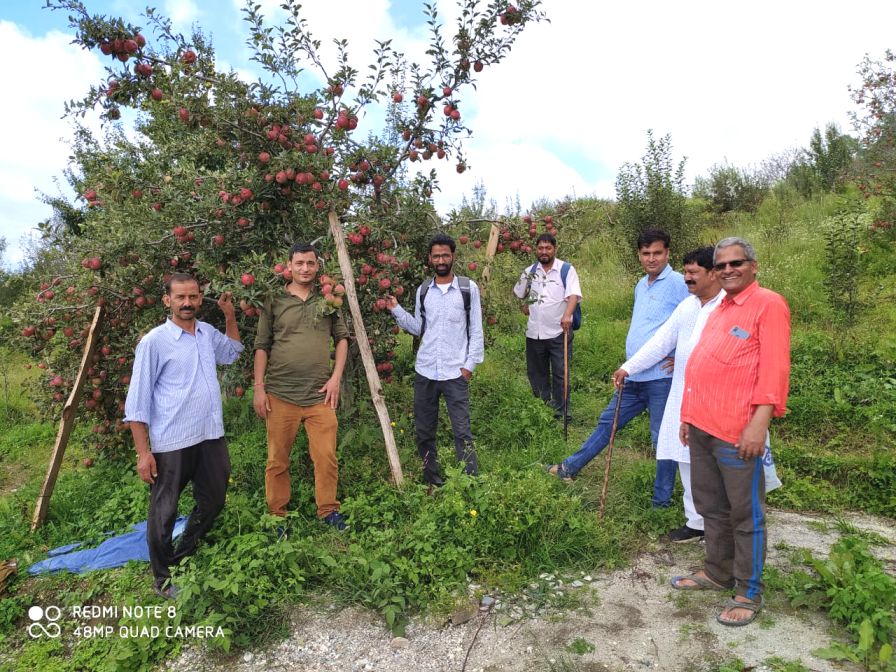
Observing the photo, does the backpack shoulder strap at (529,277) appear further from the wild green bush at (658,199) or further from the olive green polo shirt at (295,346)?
the wild green bush at (658,199)

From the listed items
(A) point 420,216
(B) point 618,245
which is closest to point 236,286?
(A) point 420,216

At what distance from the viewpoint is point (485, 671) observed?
2852 mm

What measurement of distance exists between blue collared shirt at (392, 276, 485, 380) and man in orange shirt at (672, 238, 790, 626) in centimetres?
175

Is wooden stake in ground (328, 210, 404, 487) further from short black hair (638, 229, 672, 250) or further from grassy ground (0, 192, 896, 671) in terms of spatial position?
short black hair (638, 229, 672, 250)

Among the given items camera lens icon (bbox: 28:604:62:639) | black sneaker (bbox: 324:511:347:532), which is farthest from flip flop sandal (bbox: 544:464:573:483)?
camera lens icon (bbox: 28:604:62:639)

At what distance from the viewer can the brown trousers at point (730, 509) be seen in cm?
294

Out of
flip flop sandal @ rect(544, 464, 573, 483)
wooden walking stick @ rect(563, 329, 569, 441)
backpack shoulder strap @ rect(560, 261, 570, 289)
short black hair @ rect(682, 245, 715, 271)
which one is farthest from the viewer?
backpack shoulder strap @ rect(560, 261, 570, 289)

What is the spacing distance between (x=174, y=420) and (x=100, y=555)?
4.86ft

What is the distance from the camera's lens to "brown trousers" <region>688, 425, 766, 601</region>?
9.65 ft

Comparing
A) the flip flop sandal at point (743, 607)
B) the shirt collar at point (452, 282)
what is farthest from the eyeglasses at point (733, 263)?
the shirt collar at point (452, 282)

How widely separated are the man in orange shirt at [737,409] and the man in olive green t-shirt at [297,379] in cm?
243

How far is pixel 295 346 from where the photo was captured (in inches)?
159

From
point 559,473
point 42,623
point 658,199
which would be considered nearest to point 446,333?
point 559,473

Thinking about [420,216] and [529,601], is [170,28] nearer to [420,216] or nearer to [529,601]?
[420,216]
